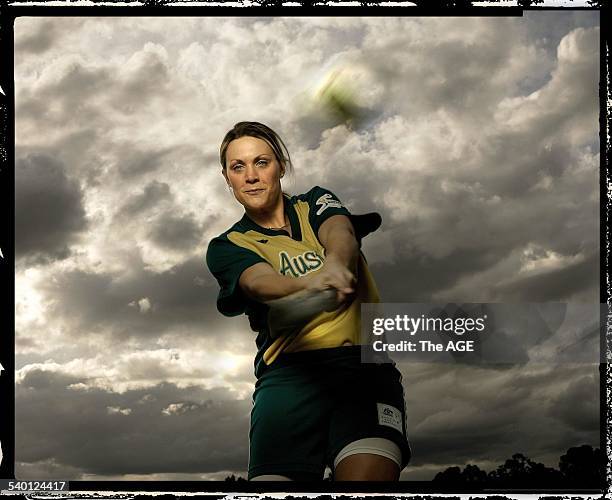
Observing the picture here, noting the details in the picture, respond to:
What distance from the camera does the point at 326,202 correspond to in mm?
5078

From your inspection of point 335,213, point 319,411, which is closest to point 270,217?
point 335,213

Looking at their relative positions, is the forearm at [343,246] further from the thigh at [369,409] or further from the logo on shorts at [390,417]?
the logo on shorts at [390,417]

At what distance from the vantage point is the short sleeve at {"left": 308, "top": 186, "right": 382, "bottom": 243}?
5.02 m

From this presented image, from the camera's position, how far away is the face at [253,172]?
5.06 metres

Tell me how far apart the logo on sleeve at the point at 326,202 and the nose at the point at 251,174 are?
1.34 ft

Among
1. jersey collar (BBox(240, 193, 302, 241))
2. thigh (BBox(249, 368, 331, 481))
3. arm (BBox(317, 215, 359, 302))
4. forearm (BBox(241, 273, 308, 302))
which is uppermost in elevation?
jersey collar (BBox(240, 193, 302, 241))

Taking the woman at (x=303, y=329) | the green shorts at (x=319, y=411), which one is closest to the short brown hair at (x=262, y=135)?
the woman at (x=303, y=329)

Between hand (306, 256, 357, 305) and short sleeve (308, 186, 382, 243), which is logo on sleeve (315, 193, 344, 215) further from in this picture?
hand (306, 256, 357, 305)

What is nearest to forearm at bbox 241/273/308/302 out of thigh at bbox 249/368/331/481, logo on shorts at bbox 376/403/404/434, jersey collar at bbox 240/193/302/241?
jersey collar at bbox 240/193/302/241

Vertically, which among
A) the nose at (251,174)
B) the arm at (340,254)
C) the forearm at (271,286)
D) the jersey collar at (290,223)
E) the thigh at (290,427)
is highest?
the nose at (251,174)

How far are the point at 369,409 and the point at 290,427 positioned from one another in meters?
0.47

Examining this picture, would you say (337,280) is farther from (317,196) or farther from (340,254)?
(317,196)

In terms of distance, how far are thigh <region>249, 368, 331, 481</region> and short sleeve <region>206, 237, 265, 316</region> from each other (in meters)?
0.49

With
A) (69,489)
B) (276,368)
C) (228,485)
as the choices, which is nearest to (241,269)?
(276,368)
